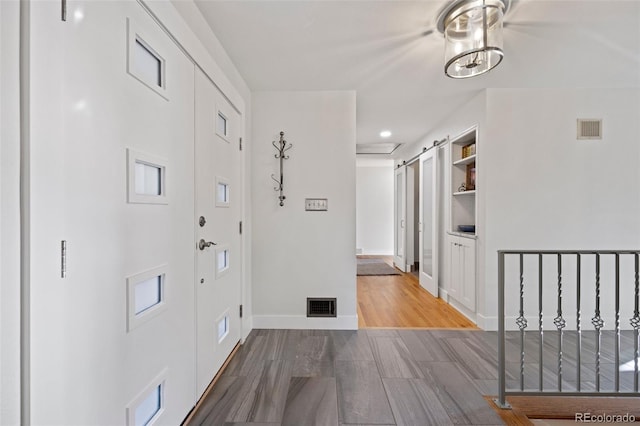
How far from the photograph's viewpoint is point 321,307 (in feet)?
9.21

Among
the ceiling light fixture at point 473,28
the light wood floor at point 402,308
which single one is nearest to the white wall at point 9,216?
the ceiling light fixture at point 473,28

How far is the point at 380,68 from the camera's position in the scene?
2371 mm

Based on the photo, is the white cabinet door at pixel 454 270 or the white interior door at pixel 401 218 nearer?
the white cabinet door at pixel 454 270

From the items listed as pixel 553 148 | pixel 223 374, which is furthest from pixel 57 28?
pixel 553 148

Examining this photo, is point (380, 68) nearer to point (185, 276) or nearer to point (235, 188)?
point (235, 188)

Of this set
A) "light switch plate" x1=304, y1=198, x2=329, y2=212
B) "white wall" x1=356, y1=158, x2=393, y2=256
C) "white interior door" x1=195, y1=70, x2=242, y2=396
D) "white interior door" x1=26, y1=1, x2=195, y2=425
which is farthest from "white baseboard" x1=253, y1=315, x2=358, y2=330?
"white wall" x1=356, y1=158, x2=393, y2=256

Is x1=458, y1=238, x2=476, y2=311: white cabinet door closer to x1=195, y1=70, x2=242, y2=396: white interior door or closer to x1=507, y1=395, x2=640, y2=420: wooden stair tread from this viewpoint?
x1=507, y1=395, x2=640, y2=420: wooden stair tread

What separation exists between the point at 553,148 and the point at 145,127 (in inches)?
137

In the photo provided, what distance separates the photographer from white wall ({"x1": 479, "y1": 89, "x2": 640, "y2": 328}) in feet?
8.87

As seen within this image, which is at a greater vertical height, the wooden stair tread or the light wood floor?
the light wood floor

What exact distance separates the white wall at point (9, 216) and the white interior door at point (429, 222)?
3931 mm

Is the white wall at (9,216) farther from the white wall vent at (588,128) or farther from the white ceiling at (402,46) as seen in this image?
the white wall vent at (588,128)

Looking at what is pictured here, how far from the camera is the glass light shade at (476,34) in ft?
5.32

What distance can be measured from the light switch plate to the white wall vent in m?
2.65
